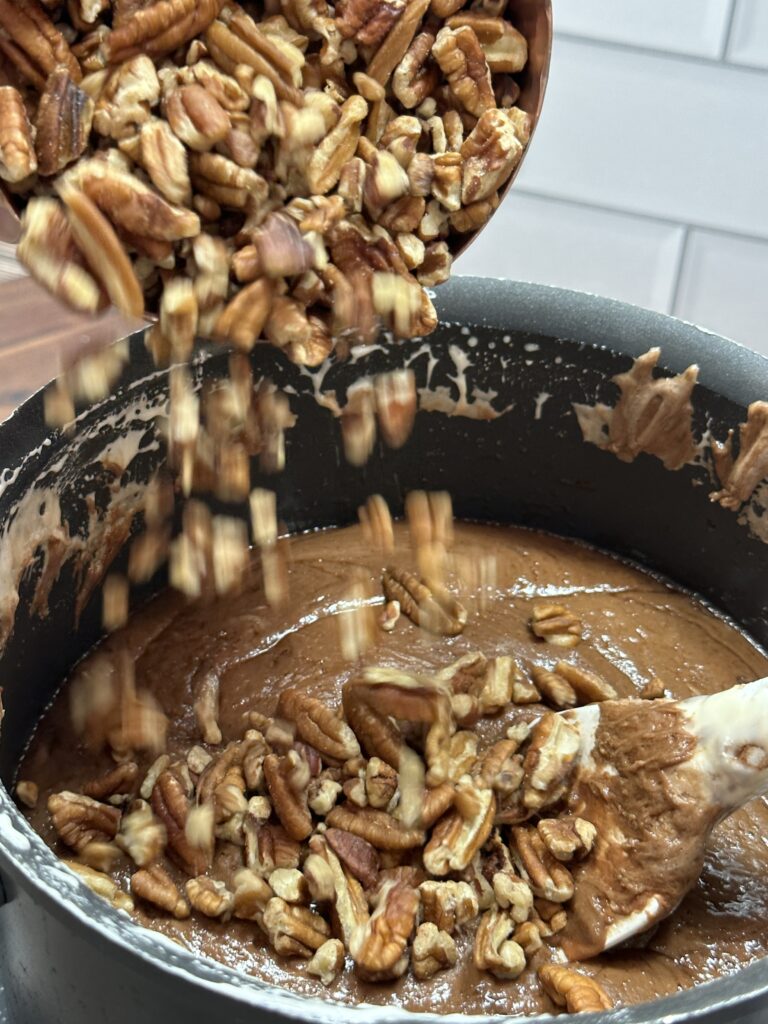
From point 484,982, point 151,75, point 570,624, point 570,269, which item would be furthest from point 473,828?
point 570,269

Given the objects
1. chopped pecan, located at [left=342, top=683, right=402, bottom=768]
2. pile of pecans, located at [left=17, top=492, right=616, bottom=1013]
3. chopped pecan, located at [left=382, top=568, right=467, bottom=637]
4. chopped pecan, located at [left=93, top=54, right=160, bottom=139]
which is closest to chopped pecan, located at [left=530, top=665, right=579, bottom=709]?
pile of pecans, located at [left=17, top=492, right=616, bottom=1013]

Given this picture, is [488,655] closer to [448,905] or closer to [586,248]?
[448,905]

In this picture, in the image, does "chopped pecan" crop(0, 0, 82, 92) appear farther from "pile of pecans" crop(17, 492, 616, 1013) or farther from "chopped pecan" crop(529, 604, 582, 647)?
"chopped pecan" crop(529, 604, 582, 647)

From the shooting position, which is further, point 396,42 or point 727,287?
point 727,287

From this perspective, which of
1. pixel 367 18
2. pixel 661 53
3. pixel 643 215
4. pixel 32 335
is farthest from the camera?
pixel 643 215

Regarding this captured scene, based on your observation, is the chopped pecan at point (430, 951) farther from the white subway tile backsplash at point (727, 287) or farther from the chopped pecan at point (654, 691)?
the white subway tile backsplash at point (727, 287)

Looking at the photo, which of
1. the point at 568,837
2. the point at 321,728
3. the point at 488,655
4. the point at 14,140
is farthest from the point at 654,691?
the point at 14,140
